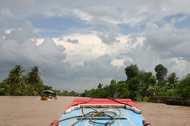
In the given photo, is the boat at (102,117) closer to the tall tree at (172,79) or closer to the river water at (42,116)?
the river water at (42,116)

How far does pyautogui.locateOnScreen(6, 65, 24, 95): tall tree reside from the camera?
151 feet

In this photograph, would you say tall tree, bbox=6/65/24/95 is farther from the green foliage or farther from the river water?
the green foliage

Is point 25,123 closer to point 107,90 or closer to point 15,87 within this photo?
point 15,87

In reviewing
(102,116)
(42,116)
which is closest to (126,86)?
(42,116)

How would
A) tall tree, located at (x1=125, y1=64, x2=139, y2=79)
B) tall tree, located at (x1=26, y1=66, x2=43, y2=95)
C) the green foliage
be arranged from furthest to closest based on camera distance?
tall tree, located at (x1=26, y1=66, x2=43, y2=95), tall tree, located at (x1=125, y1=64, x2=139, y2=79), the green foliage

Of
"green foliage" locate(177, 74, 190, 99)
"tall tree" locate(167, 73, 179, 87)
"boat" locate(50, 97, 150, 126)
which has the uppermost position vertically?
"tall tree" locate(167, 73, 179, 87)

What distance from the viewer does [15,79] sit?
45812 mm

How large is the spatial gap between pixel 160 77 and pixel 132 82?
23191mm

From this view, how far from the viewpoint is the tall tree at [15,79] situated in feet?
151

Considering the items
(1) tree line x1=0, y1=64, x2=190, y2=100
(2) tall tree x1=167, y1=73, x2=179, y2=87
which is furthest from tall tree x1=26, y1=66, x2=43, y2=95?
(2) tall tree x1=167, y1=73, x2=179, y2=87

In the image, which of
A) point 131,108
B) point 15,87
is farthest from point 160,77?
point 131,108

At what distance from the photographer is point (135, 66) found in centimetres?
4972

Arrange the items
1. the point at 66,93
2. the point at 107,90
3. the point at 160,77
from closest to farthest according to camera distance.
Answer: the point at 107,90 → the point at 160,77 → the point at 66,93

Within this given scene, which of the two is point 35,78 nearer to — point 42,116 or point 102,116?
point 42,116
